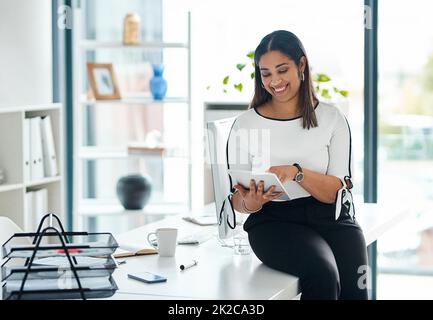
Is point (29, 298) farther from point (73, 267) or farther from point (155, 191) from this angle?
point (155, 191)

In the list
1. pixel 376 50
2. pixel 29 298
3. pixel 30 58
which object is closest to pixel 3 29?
pixel 30 58

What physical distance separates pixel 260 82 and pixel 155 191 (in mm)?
2384

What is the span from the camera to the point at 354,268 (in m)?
Answer: 2.22

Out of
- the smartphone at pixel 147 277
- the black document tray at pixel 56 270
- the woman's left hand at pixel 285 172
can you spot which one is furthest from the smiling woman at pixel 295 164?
the black document tray at pixel 56 270

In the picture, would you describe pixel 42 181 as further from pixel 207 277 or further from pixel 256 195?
pixel 207 277

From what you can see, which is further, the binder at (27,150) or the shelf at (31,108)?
the binder at (27,150)

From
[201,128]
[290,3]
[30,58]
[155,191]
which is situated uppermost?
[290,3]

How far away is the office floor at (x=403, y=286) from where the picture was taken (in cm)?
428

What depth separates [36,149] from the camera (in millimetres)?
3754

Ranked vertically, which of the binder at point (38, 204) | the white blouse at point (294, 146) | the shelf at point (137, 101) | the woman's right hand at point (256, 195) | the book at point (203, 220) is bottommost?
the binder at point (38, 204)

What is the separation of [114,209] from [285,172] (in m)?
2.17

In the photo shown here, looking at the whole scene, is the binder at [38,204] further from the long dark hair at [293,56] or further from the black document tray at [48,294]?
the black document tray at [48,294]

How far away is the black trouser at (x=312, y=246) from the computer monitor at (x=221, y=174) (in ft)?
0.24

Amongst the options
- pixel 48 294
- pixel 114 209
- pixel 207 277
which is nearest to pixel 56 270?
pixel 48 294
